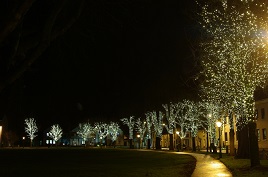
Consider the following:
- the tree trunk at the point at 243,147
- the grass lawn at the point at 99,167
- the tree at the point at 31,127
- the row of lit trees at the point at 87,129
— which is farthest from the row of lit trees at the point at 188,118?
the tree at the point at 31,127

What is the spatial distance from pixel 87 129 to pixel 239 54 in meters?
104

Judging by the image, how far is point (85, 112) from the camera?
127 m

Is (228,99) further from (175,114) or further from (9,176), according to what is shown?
(175,114)

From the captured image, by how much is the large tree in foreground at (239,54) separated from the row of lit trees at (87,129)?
8658cm

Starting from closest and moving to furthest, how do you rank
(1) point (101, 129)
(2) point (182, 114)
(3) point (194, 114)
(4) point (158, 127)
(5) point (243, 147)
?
1. (5) point (243, 147)
2. (3) point (194, 114)
3. (2) point (182, 114)
4. (4) point (158, 127)
5. (1) point (101, 129)

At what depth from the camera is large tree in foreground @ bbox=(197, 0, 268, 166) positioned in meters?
20.8

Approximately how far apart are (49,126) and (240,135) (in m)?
114

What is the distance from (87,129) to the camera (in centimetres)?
12300

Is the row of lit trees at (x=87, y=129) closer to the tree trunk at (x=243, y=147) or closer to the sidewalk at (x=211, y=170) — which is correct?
the tree trunk at (x=243, y=147)

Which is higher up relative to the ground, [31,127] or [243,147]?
[31,127]

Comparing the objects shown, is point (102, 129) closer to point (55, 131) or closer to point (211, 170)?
point (55, 131)

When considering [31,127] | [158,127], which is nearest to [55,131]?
[31,127]

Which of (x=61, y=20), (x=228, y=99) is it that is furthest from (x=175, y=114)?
(x=61, y=20)

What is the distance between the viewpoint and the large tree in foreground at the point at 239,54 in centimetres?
2080
